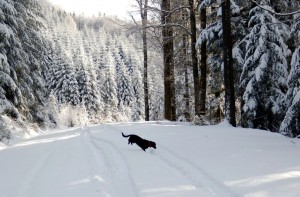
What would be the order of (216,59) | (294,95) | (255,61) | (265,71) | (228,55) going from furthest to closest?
(216,59), (255,61), (265,71), (228,55), (294,95)

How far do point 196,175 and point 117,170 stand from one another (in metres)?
1.90

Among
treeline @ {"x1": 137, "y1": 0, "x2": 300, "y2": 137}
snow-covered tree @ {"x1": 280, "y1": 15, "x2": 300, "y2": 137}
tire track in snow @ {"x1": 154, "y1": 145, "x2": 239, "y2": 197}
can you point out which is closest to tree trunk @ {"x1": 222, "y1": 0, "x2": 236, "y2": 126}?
treeline @ {"x1": 137, "y1": 0, "x2": 300, "y2": 137}

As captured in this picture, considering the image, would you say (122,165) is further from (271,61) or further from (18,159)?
(271,61)

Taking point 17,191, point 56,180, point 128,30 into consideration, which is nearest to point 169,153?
point 56,180

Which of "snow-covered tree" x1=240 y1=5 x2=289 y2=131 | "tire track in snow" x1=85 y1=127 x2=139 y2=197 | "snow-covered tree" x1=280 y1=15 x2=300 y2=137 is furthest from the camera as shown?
"snow-covered tree" x1=240 y1=5 x2=289 y2=131

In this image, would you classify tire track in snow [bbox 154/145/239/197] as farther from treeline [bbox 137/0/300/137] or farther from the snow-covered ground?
treeline [bbox 137/0/300/137]

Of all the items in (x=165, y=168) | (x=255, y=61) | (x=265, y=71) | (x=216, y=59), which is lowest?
(x=165, y=168)

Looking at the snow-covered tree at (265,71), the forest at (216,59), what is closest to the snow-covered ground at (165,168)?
the forest at (216,59)

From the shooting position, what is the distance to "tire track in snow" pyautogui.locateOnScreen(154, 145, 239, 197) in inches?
250

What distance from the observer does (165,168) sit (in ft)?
27.6

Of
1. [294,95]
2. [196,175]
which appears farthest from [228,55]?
[196,175]

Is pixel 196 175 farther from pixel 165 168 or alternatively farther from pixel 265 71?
pixel 265 71

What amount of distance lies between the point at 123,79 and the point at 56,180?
71298mm

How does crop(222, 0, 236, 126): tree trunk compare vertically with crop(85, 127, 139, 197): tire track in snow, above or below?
above
